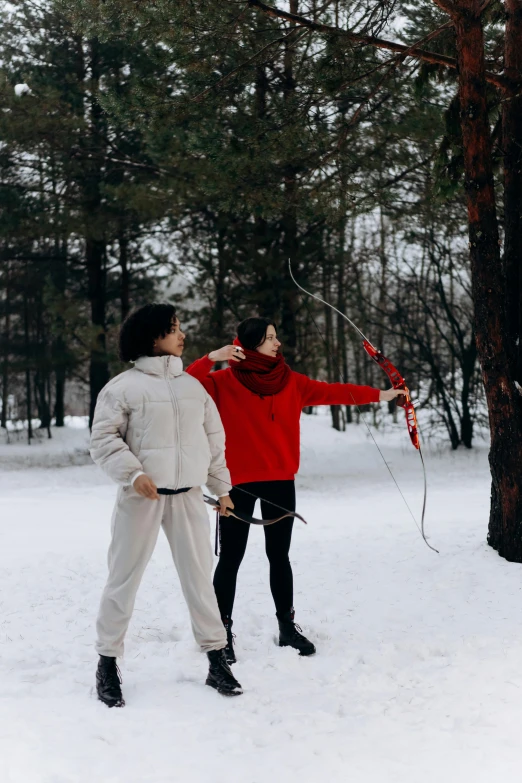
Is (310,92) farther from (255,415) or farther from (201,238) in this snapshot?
(201,238)

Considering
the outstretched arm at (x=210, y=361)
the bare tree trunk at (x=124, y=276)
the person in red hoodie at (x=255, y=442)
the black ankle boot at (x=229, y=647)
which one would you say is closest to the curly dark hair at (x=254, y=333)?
the person in red hoodie at (x=255, y=442)

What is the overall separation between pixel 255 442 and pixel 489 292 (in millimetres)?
2646

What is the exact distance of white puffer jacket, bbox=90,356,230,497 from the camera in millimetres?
3420

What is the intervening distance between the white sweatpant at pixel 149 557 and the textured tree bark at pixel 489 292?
3057 millimetres

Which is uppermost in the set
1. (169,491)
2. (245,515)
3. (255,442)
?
(255,442)

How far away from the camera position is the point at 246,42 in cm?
701

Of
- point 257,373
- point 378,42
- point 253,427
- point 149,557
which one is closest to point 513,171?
point 378,42

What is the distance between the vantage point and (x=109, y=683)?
3508 mm

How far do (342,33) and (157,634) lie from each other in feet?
15.2

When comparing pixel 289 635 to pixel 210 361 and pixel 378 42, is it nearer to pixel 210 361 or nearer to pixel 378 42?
pixel 210 361

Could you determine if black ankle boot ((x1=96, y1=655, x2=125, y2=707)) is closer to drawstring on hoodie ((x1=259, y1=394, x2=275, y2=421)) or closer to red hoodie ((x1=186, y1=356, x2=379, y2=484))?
red hoodie ((x1=186, y1=356, x2=379, y2=484))

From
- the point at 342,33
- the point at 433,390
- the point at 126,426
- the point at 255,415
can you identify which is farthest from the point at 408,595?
the point at 433,390

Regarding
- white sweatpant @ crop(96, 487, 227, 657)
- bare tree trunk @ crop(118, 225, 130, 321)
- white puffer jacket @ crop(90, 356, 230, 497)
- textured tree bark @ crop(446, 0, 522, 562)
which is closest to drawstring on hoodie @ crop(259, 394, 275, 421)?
white puffer jacket @ crop(90, 356, 230, 497)

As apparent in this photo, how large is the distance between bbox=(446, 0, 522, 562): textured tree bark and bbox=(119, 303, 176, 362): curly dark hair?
3005mm
